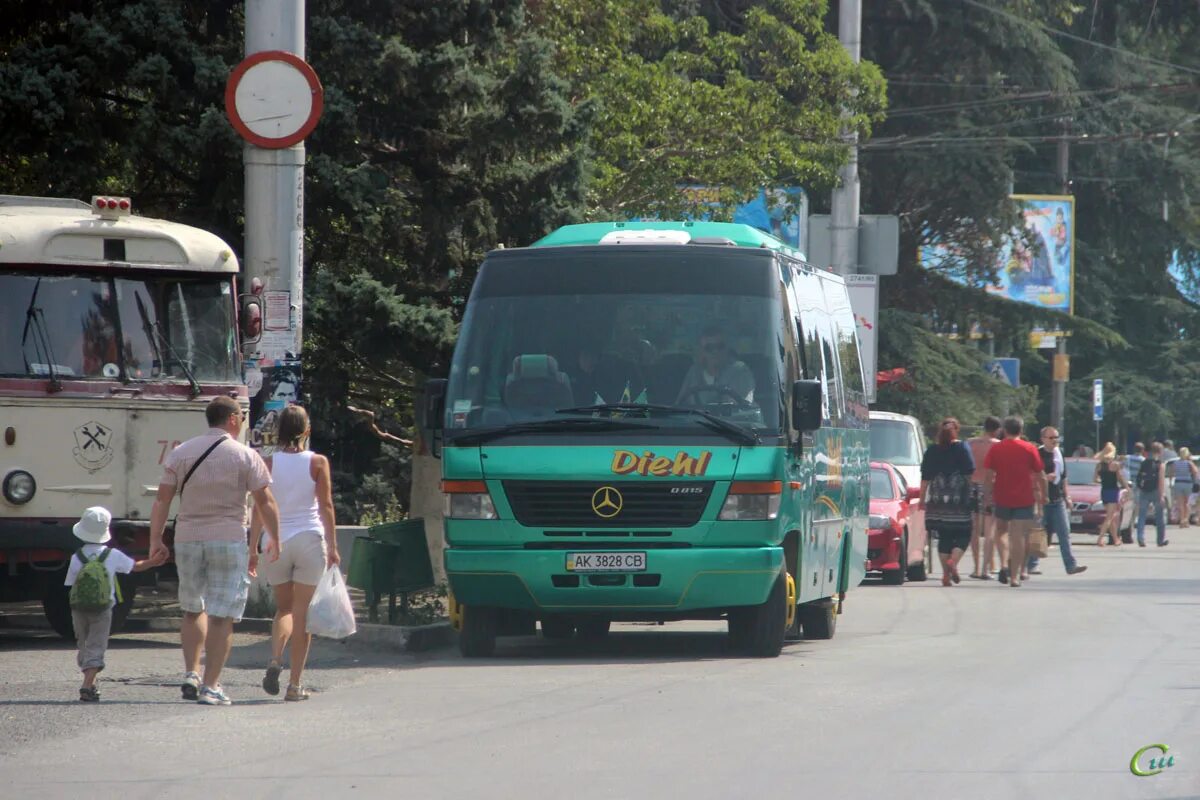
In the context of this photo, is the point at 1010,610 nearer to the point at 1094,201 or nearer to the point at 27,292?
the point at 27,292

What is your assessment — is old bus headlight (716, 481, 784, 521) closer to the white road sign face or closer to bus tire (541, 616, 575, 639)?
bus tire (541, 616, 575, 639)

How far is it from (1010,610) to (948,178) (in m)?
20.0

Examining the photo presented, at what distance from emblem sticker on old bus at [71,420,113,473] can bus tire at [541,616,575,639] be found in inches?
138

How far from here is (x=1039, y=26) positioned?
36.3 m

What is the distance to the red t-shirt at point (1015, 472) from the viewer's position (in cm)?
2319

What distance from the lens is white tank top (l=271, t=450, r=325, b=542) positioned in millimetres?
11508

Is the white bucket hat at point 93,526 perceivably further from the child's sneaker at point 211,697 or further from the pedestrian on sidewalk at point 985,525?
the pedestrian on sidewalk at point 985,525

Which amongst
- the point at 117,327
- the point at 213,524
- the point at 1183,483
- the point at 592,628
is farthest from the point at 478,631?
the point at 1183,483

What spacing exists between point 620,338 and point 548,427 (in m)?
0.83

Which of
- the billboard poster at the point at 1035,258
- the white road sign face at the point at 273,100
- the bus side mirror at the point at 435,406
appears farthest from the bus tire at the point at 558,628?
the billboard poster at the point at 1035,258

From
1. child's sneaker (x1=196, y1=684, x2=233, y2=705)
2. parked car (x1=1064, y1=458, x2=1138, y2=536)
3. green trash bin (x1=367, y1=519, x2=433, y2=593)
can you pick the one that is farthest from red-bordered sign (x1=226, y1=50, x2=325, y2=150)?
parked car (x1=1064, y1=458, x2=1138, y2=536)

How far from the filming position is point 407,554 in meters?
15.5

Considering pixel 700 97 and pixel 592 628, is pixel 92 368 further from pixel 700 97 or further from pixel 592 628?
pixel 700 97

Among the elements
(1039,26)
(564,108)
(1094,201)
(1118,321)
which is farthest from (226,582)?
(1118,321)
